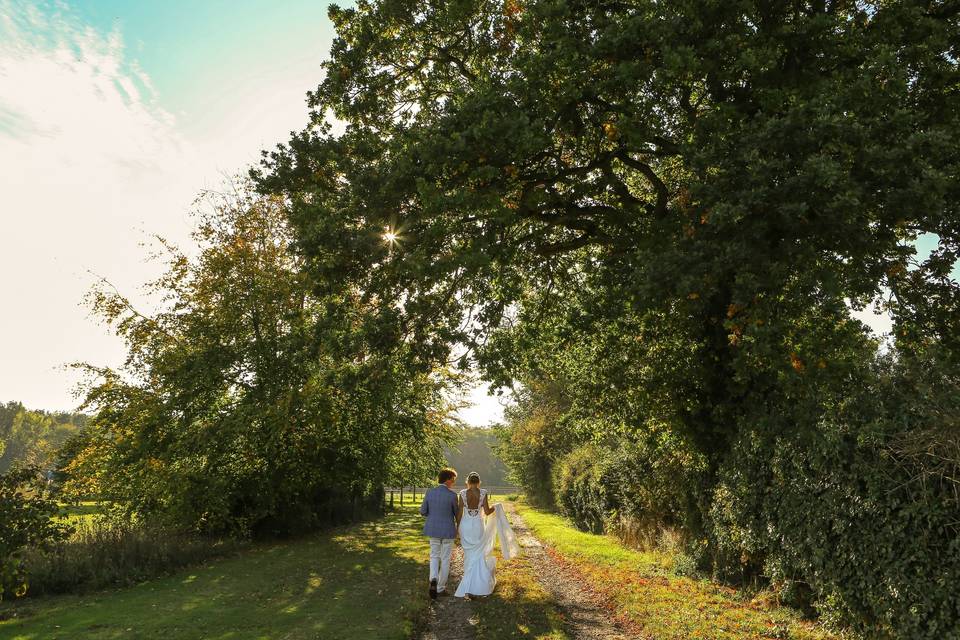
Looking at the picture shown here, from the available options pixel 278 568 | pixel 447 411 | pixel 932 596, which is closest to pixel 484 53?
pixel 932 596

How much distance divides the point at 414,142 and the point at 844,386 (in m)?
7.92

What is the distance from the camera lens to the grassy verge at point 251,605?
8914 mm

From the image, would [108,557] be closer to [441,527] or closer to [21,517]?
[21,517]

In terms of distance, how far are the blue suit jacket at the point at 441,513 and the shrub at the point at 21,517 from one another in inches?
232

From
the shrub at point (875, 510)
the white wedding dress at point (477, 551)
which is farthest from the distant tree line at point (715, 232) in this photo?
the white wedding dress at point (477, 551)

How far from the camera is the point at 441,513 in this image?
11.4 m

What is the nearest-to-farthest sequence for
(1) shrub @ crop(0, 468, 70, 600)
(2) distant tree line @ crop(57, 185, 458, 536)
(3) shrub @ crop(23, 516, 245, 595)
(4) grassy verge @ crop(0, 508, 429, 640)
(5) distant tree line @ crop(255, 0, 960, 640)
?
(5) distant tree line @ crop(255, 0, 960, 640), (1) shrub @ crop(0, 468, 70, 600), (4) grassy verge @ crop(0, 508, 429, 640), (3) shrub @ crop(23, 516, 245, 595), (2) distant tree line @ crop(57, 185, 458, 536)

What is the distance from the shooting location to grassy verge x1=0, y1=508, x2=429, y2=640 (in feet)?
29.2

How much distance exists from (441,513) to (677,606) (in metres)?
4.45

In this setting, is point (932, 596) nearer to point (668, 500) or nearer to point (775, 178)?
point (775, 178)

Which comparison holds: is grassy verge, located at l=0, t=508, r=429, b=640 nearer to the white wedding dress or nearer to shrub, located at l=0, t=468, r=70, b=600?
the white wedding dress

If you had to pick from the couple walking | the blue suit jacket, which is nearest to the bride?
the couple walking

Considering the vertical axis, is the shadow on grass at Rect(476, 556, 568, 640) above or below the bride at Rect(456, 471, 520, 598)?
below

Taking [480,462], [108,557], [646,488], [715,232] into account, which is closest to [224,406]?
[108,557]
